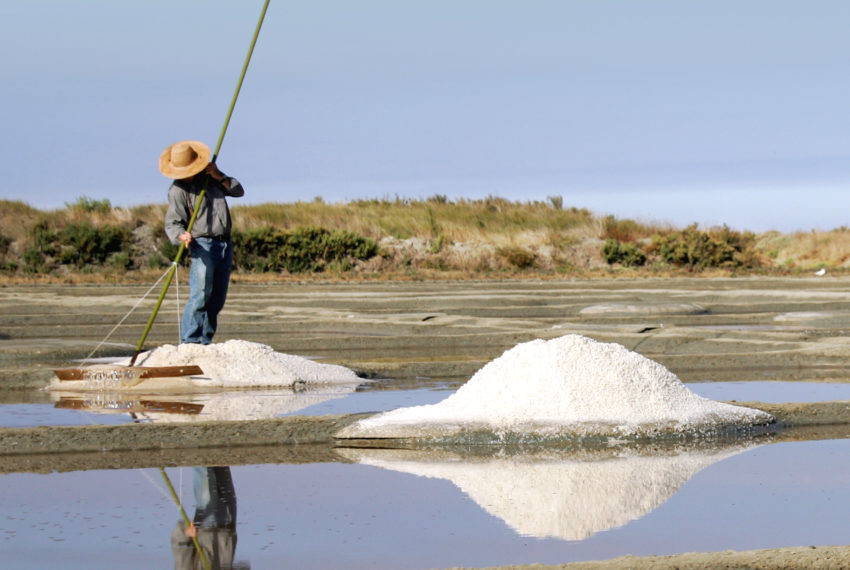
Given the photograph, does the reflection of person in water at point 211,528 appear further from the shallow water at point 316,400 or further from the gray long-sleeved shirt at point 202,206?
the gray long-sleeved shirt at point 202,206

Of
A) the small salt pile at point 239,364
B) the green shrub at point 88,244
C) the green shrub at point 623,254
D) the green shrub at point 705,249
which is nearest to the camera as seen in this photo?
the small salt pile at point 239,364

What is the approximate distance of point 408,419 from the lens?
272 inches

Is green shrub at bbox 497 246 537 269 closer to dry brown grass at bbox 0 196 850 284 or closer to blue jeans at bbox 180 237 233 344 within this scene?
dry brown grass at bbox 0 196 850 284

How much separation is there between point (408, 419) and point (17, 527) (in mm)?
2647

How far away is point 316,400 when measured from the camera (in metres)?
8.54

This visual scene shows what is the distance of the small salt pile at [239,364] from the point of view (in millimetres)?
9125

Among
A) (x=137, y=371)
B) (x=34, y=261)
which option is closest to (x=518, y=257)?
(x=34, y=261)

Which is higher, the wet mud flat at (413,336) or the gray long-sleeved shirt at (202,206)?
the gray long-sleeved shirt at (202,206)

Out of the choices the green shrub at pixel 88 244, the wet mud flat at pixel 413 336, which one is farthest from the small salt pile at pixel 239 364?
the green shrub at pixel 88 244

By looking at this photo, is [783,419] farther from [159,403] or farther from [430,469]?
[159,403]

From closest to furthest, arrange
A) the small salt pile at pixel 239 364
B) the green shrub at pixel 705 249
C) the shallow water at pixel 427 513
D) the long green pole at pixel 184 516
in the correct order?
1. the long green pole at pixel 184 516
2. the shallow water at pixel 427 513
3. the small salt pile at pixel 239 364
4. the green shrub at pixel 705 249

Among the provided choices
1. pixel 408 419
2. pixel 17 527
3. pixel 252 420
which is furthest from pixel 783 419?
pixel 17 527

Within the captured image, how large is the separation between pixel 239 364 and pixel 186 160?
1563 mm

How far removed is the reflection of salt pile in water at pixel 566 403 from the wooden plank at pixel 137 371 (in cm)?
232
